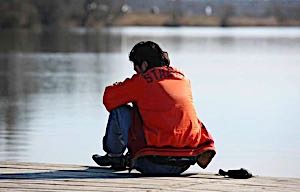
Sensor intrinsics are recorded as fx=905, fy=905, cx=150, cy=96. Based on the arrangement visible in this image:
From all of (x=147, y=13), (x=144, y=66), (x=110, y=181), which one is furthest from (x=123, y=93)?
(x=147, y=13)

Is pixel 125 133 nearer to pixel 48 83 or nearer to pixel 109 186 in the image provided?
pixel 109 186

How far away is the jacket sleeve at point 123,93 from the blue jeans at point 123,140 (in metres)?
0.04

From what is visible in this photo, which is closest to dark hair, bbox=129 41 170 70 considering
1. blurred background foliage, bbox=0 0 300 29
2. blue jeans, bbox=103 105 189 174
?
blue jeans, bbox=103 105 189 174

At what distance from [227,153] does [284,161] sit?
0.58m

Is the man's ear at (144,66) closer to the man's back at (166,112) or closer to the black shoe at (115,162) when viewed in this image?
the man's back at (166,112)

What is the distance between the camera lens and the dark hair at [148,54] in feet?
16.9

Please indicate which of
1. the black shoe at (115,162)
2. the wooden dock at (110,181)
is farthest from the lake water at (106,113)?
the wooden dock at (110,181)

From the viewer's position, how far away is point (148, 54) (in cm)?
516

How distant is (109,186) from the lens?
4.65 metres

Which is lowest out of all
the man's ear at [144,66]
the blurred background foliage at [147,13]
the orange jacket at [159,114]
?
the orange jacket at [159,114]

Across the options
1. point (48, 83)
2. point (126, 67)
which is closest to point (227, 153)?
point (48, 83)

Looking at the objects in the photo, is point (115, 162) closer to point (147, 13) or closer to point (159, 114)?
point (159, 114)

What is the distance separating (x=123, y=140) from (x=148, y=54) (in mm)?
514

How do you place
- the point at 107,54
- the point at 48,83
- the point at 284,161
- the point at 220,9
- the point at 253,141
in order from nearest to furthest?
1. the point at 284,161
2. the point at 253,141
3. the point at 48,83
4. the point at 107,54
5. the point at 220,9
